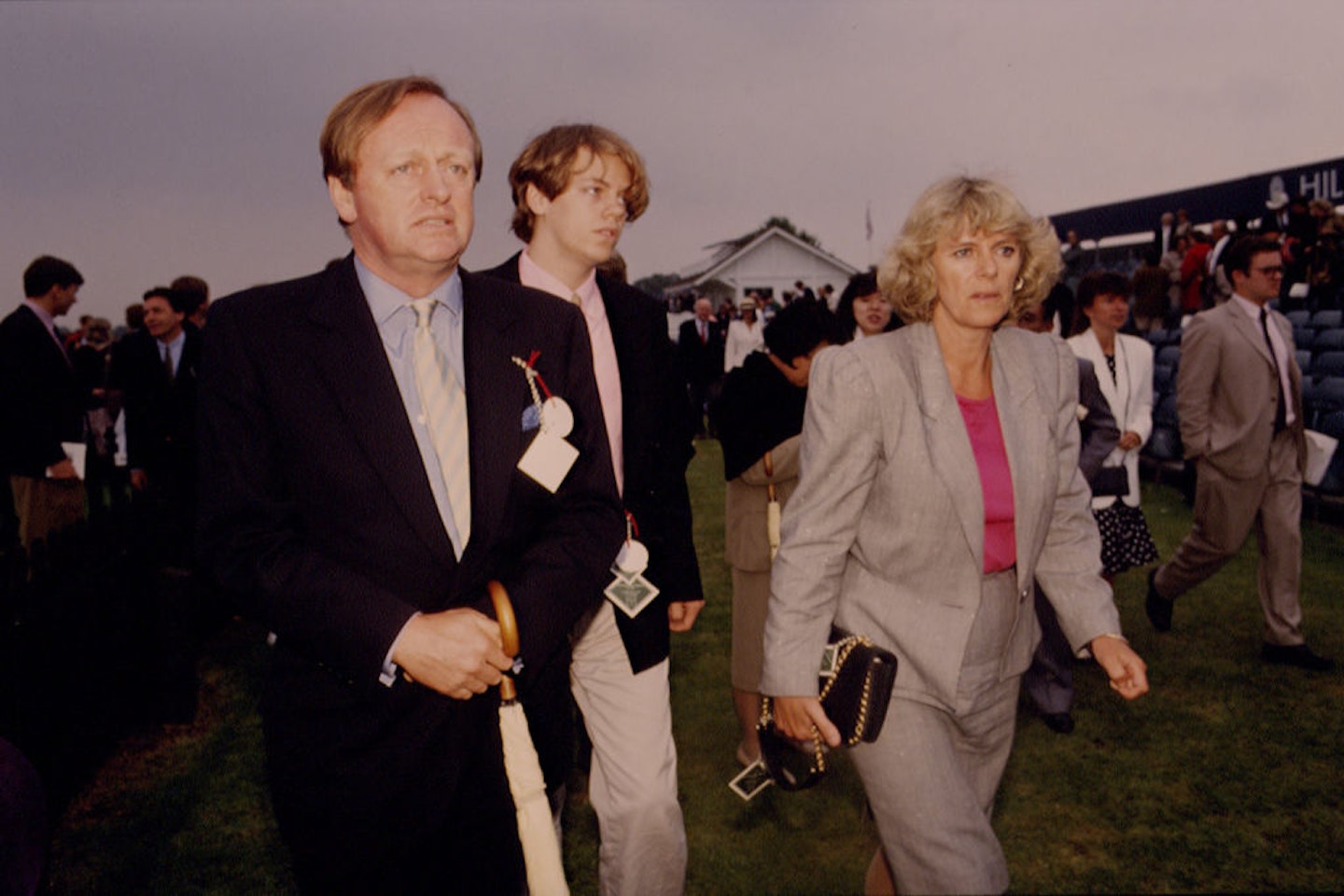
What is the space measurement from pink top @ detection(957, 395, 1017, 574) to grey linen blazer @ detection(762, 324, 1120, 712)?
0.10 ft

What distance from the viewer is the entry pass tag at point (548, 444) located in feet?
7.22

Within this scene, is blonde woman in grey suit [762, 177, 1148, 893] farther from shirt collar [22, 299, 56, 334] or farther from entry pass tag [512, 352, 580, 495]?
shirt collar [22, 299, 56, 334]

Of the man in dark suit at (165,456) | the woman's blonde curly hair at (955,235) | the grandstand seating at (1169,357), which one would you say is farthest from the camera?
the grandstand seating at (1169,357)

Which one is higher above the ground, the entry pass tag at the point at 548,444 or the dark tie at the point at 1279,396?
the entry pass tag at the point at 548,444

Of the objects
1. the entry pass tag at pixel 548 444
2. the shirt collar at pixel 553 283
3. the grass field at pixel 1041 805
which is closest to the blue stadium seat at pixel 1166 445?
the grass field at pixel 1041 805

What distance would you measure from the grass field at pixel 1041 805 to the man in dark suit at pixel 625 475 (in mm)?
822

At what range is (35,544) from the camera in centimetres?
513

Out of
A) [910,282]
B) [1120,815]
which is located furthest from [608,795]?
[1120,815]

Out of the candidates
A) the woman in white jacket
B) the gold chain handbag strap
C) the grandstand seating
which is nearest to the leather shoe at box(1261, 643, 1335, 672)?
the woman in white jacket

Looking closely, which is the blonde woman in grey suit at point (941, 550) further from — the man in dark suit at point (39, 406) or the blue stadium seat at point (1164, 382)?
the blue stadium seat at point (1164, 382)

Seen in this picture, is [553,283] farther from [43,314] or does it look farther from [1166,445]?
[1166,445]

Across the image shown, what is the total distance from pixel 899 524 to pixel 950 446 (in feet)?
0.78

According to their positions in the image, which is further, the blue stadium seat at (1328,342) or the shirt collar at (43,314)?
the blue stadium seat at (1328,342)

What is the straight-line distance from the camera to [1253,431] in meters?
5.86
